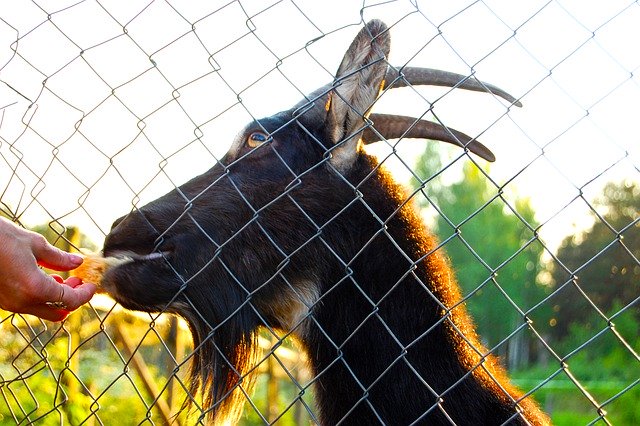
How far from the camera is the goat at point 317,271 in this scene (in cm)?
301

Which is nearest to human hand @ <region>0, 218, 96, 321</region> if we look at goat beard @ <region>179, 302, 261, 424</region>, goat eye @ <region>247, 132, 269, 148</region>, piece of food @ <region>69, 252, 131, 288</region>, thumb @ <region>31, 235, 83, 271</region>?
thumb @ <region>31, 235, 83, 271</region>

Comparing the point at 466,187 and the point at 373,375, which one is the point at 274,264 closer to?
the point at 373,375

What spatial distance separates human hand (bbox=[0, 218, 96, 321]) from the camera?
8.27 ft

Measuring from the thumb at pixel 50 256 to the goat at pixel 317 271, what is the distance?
1.54 ft

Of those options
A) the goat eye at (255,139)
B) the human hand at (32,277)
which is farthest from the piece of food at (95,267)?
the goat eye at (255,139)

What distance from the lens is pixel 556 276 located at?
38156 millimetres

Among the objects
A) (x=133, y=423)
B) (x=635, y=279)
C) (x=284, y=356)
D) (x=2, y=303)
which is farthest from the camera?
(x=635, y=279)

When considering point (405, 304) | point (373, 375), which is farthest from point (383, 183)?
point (373, 375)

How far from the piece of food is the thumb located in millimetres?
384

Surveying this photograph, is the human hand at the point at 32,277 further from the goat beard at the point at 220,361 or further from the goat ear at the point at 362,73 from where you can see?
the goat ear at the point at 362,73

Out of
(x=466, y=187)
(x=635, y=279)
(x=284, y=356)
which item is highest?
(x=466, y=187)

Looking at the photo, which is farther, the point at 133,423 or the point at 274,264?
the point at 133,423

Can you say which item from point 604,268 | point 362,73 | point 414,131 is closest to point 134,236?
point 362,73

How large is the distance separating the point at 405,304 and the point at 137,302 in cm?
114
